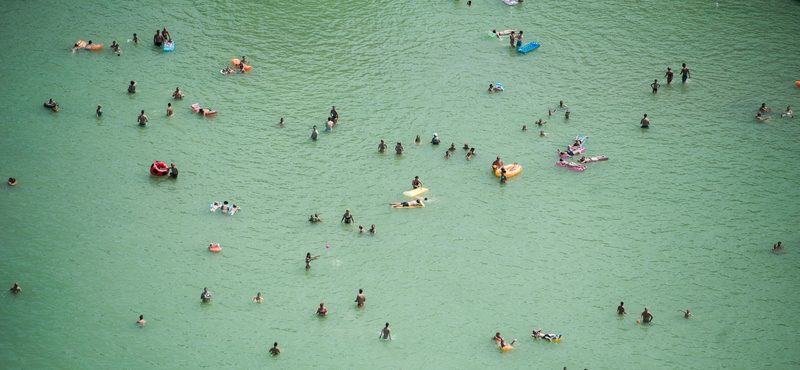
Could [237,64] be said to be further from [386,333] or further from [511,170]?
[386,333]

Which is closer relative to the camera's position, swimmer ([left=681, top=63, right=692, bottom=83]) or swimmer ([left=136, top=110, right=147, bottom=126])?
swimmer ([left=136, top=110, right=147, bottom=126])

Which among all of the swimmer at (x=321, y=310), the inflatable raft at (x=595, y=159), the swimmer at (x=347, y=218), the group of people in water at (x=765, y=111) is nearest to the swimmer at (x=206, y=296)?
the swimmer at (x=321, y=310)

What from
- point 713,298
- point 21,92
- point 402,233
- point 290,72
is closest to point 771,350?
point 713,298

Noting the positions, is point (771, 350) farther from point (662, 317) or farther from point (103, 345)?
point (103, 345)

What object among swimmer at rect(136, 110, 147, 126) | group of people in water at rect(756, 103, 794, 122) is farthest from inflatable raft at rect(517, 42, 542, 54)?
swimmer at rect(136, 110, 147, 126)

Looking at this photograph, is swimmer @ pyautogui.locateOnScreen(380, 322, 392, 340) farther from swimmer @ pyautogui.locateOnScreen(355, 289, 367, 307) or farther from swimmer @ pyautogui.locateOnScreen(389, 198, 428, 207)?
swimmer @ pyautogui.locateOnScreen(389, 198, 428, 207)

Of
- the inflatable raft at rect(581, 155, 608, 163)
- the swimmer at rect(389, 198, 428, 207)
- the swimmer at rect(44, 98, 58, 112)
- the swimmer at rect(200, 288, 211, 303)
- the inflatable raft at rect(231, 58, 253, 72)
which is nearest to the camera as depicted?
the swimmer at rect(200, 288, 211, 303)
